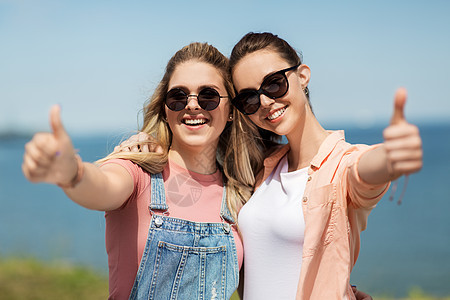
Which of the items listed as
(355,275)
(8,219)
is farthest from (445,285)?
(8,219)

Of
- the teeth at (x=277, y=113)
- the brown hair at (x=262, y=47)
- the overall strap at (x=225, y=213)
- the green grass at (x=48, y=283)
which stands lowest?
the green grass at (x=48, y=283)

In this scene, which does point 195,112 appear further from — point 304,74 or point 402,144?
point 402,144

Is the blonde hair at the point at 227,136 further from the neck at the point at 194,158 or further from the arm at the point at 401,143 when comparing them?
the arm at the point at 401,143

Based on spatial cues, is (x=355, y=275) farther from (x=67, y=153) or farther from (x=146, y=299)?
(x=67, y=153)

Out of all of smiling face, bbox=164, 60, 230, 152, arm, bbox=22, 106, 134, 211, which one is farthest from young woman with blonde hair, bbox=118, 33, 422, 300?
arm, bbox=22, 106, 134, 211

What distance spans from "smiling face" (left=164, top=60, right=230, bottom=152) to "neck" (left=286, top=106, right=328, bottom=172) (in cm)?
53

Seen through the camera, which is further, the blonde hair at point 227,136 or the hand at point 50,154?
the blonde hair at point 227,136

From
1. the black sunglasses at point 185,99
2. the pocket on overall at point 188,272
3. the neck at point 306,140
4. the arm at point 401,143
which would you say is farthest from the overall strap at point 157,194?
the arm at point 401,143

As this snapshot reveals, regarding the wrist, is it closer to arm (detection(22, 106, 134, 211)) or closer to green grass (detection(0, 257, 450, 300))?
arm (detection(22, 106, 134, 211))

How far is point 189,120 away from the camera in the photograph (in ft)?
10.3

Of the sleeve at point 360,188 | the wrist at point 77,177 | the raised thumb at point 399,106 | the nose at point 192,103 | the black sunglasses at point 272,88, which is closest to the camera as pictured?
the raised thumb at point 399,106

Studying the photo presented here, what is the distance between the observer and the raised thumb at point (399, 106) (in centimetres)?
166

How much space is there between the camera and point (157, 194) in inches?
114

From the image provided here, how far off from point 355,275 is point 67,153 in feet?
47.5
